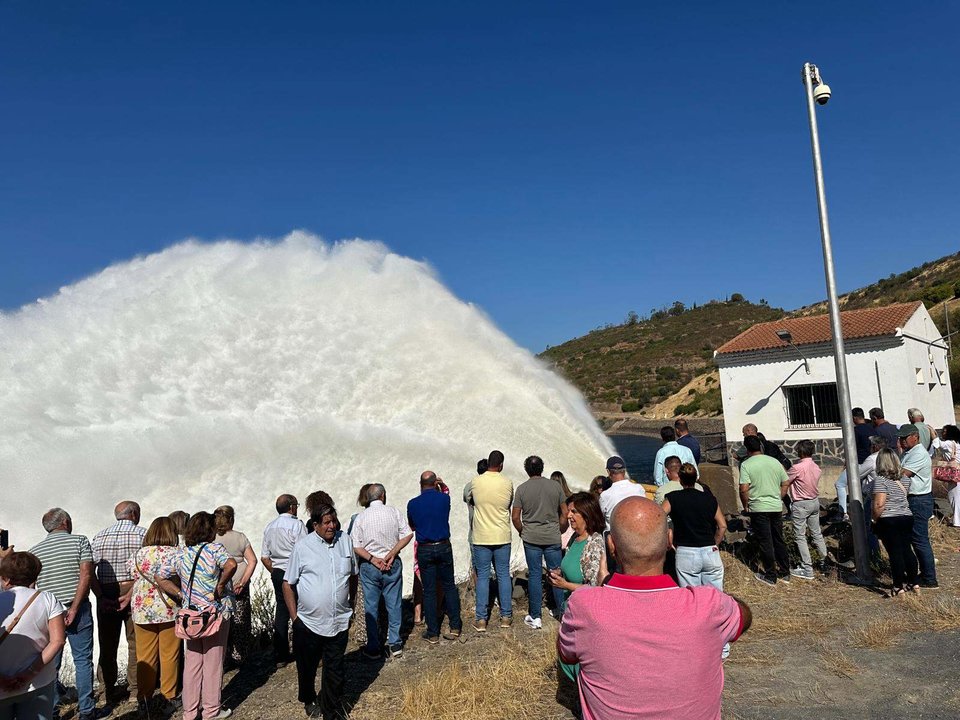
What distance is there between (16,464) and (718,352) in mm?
19912

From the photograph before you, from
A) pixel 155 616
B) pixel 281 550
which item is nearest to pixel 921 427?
pixel 281 550

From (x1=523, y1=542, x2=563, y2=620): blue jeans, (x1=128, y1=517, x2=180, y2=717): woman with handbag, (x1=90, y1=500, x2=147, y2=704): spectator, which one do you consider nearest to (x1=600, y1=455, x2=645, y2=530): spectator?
(x1=523, y1=542, x2=563, y2=620): blue jeans

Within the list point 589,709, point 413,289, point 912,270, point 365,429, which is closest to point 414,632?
point 365,429

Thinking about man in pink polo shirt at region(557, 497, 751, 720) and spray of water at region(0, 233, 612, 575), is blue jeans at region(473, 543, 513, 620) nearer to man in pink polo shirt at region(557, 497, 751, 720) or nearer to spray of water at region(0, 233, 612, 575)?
spray of water at region(0, 233, 612, 575)

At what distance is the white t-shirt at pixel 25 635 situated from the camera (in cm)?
400

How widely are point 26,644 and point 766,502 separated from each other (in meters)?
7.48

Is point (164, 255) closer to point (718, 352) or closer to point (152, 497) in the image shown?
point (152, 497)

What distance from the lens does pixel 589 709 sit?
100 inches

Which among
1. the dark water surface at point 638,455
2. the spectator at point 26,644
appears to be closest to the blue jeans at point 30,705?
the spectator at point 26,644

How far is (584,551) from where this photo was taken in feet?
16.9

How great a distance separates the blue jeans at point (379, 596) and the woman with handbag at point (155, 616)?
174 centimetres

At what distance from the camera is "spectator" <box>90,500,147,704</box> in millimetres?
6109

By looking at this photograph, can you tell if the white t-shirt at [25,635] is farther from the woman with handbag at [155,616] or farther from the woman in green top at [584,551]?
the woman in green top at [584,551]

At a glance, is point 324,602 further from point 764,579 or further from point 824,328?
point 824,328
